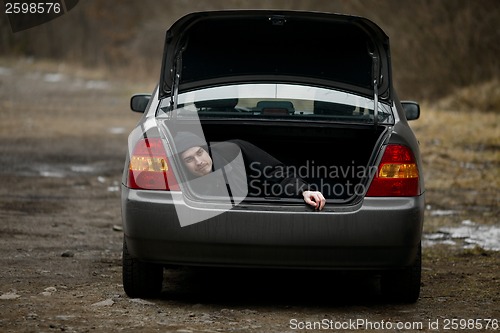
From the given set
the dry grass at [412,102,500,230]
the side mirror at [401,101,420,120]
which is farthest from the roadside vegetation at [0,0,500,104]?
the side mirror at [401,101,420,120]

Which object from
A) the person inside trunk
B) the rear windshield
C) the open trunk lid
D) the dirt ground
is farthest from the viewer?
the open trunk lid

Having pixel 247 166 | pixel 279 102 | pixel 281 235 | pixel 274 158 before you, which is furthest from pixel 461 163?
pixel 281 235

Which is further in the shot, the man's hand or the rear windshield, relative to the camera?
the rear windshield

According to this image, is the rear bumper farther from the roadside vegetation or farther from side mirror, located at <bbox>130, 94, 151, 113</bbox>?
the roadside vegetation

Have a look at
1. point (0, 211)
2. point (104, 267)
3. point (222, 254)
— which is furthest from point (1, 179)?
point (222, 254)

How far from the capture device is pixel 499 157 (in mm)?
14508

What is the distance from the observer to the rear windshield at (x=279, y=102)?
6.32 metres

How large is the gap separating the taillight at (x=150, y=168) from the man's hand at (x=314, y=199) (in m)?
0.73

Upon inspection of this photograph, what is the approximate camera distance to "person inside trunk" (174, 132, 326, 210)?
19.0 feet

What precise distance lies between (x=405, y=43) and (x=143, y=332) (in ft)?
66.9

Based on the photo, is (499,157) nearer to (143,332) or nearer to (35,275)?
(35,275)

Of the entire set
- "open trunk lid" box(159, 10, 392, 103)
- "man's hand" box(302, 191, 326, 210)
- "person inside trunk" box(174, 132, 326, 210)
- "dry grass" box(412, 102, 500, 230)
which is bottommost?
"dry grass" box(412, 102, 500, 230)

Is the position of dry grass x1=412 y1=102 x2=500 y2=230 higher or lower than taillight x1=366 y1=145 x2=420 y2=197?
lower

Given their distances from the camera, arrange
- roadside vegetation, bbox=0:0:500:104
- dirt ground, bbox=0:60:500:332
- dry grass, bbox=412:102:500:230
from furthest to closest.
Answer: roadside vegetation, bbox=0:0:500:104 → dry grass, bbox=412:102:500:230 → dirt ground, bbox=0:60:500:332
